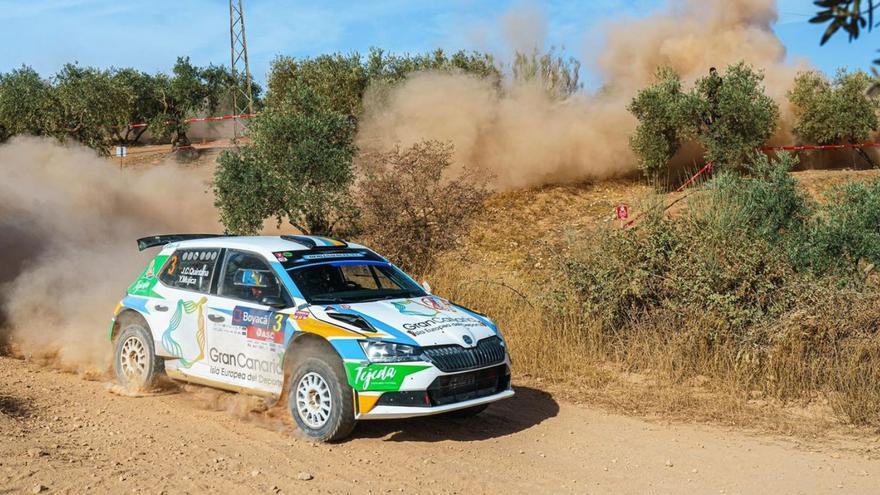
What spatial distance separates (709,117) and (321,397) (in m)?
21.0

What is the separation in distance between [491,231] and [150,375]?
15.1 m

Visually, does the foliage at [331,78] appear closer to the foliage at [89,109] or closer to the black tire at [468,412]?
the foliage at [89,109]

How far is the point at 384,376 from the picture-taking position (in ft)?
21.0

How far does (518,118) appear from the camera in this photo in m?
29.2

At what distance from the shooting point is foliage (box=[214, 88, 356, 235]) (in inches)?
644

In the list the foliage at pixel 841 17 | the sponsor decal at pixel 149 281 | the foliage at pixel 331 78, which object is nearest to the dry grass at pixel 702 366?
the sponsor decal at pixel 149 281

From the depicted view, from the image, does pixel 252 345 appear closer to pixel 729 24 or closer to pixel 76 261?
pixel 76 261

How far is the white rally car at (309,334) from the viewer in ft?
21.1

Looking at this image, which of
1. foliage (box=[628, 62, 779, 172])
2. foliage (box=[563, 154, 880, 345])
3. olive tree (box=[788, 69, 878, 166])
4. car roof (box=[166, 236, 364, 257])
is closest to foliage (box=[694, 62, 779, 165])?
foliage (box=[628, 62, 779, 172])

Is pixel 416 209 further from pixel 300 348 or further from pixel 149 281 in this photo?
pixel 300 348

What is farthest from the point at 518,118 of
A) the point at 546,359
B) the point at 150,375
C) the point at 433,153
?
the point at 150,375

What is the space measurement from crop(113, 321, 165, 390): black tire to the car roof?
97cm

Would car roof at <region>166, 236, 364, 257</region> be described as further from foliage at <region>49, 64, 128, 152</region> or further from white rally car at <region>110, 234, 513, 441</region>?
foliage at <region>49, 64, 128, 152</region>

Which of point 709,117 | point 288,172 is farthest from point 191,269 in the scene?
point 709,117
